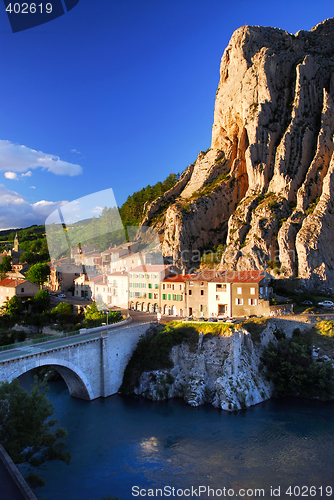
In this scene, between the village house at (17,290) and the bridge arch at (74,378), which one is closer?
the bridge arch at (74,378)

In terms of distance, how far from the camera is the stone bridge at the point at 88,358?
79.6 feet

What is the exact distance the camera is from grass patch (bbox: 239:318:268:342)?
110ft

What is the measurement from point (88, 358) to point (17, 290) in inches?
1264

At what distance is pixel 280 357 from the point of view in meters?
33.1

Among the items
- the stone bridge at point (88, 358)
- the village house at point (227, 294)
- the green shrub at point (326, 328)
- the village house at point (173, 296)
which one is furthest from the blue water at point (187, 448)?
the village house at point (173, 296)

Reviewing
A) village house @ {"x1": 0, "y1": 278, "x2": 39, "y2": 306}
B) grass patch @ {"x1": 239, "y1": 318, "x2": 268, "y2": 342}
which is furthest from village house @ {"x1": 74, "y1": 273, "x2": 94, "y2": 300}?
grass patch @ {"x1": 239, "y1": 318, "x2": 268, "y2": 342}

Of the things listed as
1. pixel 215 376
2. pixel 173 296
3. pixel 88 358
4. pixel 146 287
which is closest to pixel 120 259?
pixel 146 287

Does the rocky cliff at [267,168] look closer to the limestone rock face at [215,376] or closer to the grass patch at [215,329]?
the grass patch at [215,329]

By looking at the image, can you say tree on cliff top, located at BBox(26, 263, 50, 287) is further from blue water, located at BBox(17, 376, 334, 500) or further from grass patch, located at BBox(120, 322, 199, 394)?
blue water, located at BBox(17, 376, 334, 500)

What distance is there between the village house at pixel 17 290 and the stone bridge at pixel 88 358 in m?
28.1

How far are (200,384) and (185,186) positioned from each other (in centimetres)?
5771

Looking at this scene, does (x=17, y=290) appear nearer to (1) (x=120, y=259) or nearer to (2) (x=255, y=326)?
(1) (x=120, y=259)

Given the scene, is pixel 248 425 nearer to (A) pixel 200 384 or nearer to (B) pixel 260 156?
(A) pixel 200 384

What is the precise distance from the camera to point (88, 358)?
2950 cm
